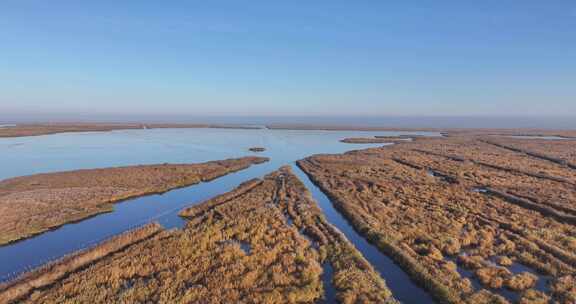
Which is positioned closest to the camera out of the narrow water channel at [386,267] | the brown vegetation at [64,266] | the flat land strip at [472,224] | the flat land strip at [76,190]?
the brown vegetation at [64,266]

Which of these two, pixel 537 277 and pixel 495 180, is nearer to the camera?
pixel 537 277

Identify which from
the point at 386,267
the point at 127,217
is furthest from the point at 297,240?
the point at 127,217

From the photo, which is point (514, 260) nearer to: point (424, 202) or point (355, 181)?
point (424, 202)

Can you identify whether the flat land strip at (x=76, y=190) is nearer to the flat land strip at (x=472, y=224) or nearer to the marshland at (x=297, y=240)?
the marshland at (x=297, y=240)

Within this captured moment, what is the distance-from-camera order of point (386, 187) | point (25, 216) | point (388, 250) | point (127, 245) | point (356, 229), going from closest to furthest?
1. point (388, 250)
2. point (127, 245)
3. point (356, 229)
4. point (25, 216)
5. point (386, 187)

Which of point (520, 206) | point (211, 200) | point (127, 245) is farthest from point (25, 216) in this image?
point (520, 206)

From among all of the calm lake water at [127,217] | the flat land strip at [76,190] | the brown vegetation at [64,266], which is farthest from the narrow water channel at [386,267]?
the flat land strip at [76,190]

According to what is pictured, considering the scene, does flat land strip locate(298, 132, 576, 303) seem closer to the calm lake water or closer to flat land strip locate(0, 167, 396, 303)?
the calm lake water
